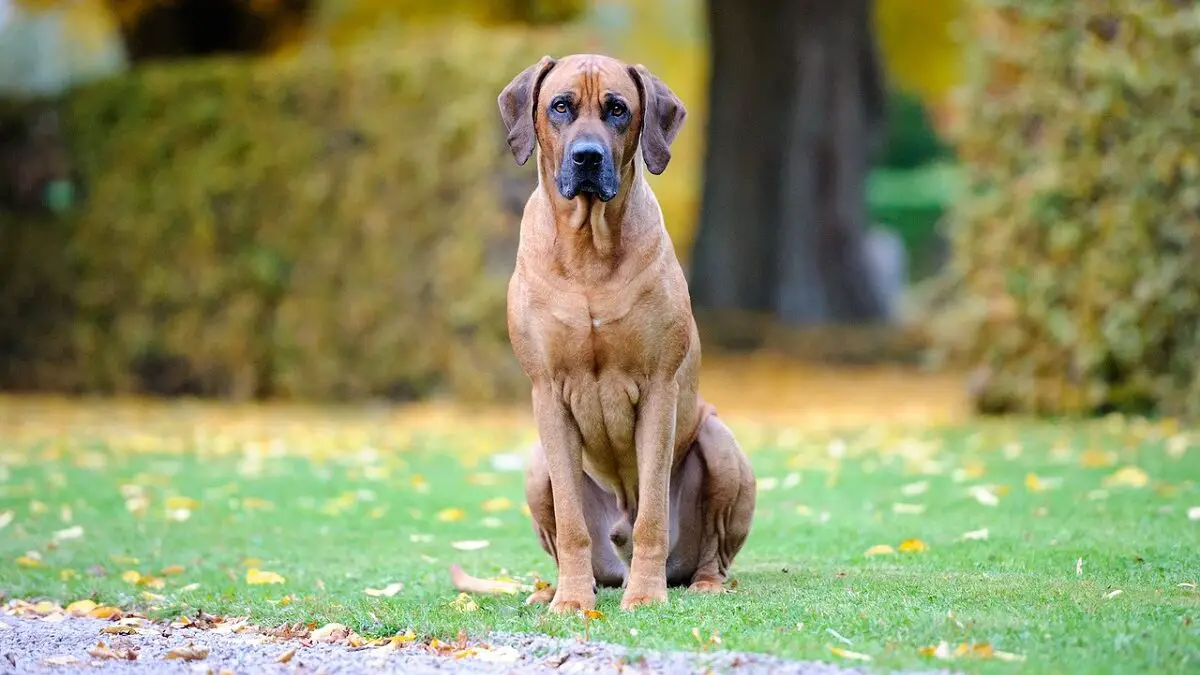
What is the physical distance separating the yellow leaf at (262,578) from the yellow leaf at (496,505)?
84.6 inches

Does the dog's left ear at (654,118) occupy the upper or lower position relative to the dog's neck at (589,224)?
upper

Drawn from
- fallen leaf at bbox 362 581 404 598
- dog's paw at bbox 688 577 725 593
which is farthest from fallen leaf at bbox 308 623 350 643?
dog's paw at bbox 688 577 725 593

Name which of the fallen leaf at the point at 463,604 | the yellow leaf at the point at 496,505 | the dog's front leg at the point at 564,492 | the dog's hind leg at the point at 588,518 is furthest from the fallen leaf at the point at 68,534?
the dog's front leg at the point at 564,492

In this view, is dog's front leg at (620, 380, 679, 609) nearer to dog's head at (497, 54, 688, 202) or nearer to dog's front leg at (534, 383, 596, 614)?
dog's front leg at (534, 383, 596, 614)

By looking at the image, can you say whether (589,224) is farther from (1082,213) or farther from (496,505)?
(1082,213)

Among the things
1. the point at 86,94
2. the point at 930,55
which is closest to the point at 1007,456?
the point at 86,94

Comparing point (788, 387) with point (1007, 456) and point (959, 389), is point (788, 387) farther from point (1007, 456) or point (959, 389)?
point (1007, 456)

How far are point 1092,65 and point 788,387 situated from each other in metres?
6.08

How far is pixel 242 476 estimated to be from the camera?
9828 millimetres

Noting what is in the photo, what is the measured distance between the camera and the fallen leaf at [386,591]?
5.81 metres

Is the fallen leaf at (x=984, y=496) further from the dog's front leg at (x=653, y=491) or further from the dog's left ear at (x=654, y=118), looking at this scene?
the dog's left ear at (x=654, y=118)

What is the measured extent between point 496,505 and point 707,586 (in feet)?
10.00

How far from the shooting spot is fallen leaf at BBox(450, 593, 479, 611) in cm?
539

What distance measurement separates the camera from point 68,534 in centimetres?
763
